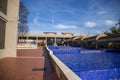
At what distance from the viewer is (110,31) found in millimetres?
47875

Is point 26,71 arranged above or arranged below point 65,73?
below

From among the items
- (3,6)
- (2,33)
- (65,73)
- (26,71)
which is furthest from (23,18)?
(65,73)

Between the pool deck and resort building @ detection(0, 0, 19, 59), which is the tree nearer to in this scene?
resort building @ detection(0, 0, 19, 59)

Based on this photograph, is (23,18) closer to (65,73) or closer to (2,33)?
(2,33)

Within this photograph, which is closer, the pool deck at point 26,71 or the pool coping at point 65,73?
the pool coping at point 65,73

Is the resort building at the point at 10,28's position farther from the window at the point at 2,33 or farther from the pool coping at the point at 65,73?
the pool coping at the point at 65,73

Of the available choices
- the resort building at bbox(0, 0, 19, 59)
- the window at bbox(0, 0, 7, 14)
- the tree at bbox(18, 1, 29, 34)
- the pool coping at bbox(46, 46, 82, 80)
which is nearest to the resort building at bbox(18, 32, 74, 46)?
the tree at bbox(18, 1, 29, 34)

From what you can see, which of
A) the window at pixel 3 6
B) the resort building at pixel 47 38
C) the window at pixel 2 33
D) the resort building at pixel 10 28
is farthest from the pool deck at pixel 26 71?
the resort building at pixel 47 38

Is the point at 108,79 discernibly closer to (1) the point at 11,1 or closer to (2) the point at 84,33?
(1) the point at 11,1

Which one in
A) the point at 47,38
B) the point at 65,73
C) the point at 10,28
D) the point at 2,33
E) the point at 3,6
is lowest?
the point at 65,73

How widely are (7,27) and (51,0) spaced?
22.2 feet

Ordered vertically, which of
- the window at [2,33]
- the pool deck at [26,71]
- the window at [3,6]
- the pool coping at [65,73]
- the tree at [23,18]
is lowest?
the pool deck at [26,71]

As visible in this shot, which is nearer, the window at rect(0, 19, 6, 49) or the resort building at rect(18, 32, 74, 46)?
the window at rect(0, 19, 6, 49)

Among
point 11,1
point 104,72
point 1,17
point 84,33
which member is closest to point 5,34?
point 1,17
